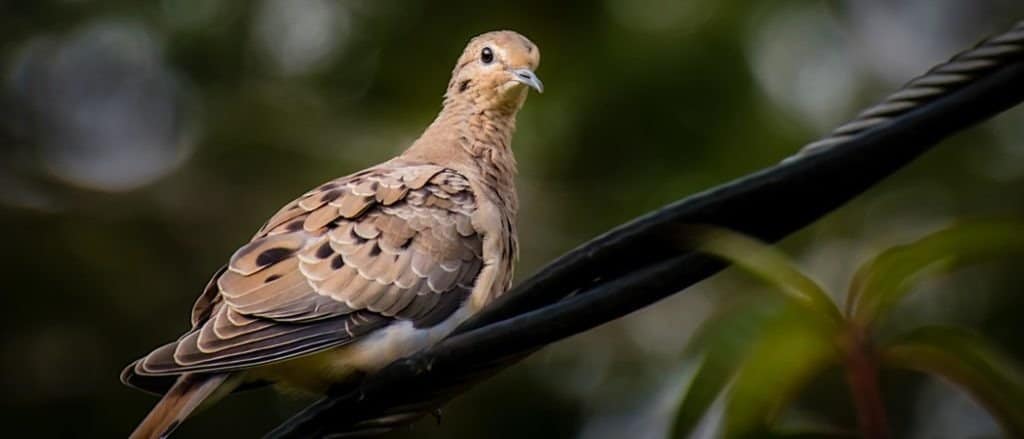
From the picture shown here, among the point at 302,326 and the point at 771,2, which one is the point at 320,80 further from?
the point at 302,326

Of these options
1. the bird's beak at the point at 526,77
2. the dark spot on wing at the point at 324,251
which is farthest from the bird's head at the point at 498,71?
the dark spot on wing at the point at 324,251

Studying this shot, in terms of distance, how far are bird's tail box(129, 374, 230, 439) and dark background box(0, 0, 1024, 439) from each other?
2.62m

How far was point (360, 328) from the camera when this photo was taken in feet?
10.5

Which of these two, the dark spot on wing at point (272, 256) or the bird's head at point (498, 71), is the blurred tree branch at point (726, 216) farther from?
the bird's head at point (498, 71)

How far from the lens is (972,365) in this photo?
3.93 feet

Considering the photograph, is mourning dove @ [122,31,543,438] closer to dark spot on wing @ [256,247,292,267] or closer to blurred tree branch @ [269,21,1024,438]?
dark spot on wing @ [256,247,292,267]

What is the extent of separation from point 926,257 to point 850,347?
103 millimetres

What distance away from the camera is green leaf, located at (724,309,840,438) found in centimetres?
124

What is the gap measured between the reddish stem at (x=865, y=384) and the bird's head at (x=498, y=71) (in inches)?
104

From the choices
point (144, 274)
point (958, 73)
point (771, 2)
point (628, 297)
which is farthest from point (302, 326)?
point (771, 2)

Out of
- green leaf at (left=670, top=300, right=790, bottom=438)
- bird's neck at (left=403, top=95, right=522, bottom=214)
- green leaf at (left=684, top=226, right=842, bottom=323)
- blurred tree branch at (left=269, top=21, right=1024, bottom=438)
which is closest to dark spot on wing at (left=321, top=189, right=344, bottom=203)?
bird's neck at (left=403, top=95, right=522, bottom=214)

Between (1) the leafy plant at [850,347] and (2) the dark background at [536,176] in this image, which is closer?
(1) the leafy plant at [850,347]

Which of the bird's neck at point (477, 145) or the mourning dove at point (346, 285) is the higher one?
the bird's neck at point (477, 145)

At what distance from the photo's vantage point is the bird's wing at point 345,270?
121 inches
